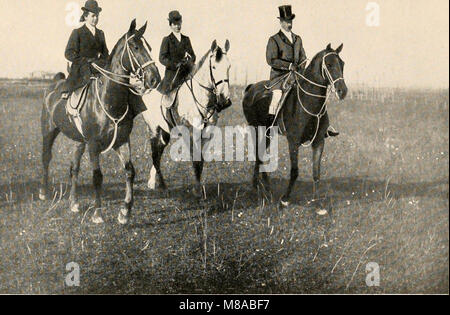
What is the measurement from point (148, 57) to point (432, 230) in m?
4.41

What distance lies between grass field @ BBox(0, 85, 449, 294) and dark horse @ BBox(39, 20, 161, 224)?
0.54ft

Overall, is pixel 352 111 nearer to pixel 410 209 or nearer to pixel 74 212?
pixel 410 209

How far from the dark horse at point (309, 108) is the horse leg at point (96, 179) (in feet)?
7.02

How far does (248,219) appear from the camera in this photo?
20.4 feet

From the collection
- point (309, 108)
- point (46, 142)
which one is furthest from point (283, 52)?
point (46, 142)

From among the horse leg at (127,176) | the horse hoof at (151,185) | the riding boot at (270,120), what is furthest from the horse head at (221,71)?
the horse hoof at (151,185)

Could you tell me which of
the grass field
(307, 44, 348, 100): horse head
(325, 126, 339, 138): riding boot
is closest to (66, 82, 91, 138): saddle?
the grass field

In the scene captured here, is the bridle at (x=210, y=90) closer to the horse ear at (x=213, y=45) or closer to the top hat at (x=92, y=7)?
the horse ear at (x=213, y=45)

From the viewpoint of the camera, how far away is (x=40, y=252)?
235 inches

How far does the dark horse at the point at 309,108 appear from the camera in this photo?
19.5 ft

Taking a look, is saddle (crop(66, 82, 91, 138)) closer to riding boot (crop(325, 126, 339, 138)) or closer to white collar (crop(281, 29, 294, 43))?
white collar (crop(281, 29, 294, 43))

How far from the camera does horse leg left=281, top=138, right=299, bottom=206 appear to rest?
629cm

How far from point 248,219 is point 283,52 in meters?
2.38

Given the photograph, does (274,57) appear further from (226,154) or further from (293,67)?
(226,154)
